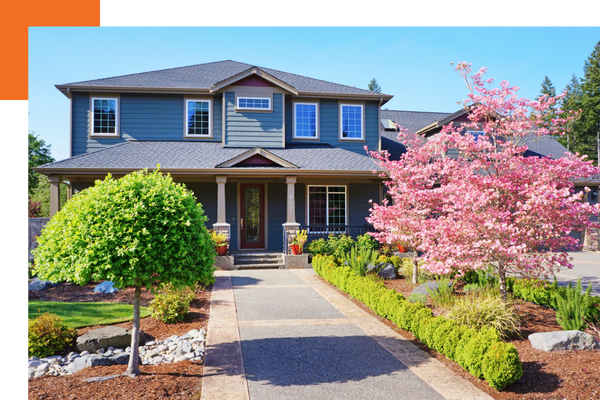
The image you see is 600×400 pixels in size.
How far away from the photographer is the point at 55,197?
1101 centimetres

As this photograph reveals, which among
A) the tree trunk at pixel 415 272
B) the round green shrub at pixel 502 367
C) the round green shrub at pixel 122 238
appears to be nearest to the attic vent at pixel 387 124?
the tree trunk at pixel 415 272

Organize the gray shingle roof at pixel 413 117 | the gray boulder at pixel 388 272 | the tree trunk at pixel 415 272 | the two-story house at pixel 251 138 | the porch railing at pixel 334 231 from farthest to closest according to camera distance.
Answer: the gray shingle roof at pixel 413 117 → the porch railing at pixel 334 231 → the two-story house at pixel 251 138 → the gray boulder at pixel 388 272 → the tree trunk at pixel 415 272

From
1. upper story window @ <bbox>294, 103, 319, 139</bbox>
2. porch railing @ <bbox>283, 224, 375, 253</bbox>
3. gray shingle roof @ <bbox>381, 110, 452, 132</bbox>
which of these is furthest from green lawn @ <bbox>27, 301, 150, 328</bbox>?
gray shingle roof @ <bbox>381, 110, 452, 132</bbox>

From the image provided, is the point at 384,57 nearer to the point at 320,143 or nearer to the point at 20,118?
the point at 20,118

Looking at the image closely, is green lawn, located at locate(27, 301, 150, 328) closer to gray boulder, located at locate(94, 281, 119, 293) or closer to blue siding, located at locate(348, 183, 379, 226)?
gray boulder, located at locate(94, 281, 119, 293)

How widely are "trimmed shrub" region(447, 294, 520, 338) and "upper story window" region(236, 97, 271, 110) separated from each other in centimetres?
1043

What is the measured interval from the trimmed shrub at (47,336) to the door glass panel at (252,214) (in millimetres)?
8410

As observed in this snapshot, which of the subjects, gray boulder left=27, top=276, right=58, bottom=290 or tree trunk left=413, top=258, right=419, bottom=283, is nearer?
gray boulder left=27, top=276, right=58, bottom=290

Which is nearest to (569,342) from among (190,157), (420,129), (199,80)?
(190,157)

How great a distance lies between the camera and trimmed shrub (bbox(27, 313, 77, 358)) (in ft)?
15.6

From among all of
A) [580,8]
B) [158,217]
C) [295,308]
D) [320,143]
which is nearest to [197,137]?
[320,143]

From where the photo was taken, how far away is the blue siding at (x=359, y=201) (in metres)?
14.1

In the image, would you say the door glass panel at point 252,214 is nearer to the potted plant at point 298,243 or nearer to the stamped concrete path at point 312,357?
the potted plant at point 298,243

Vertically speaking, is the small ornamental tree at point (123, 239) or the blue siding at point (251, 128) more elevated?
the blue siding at point (251, 128)
